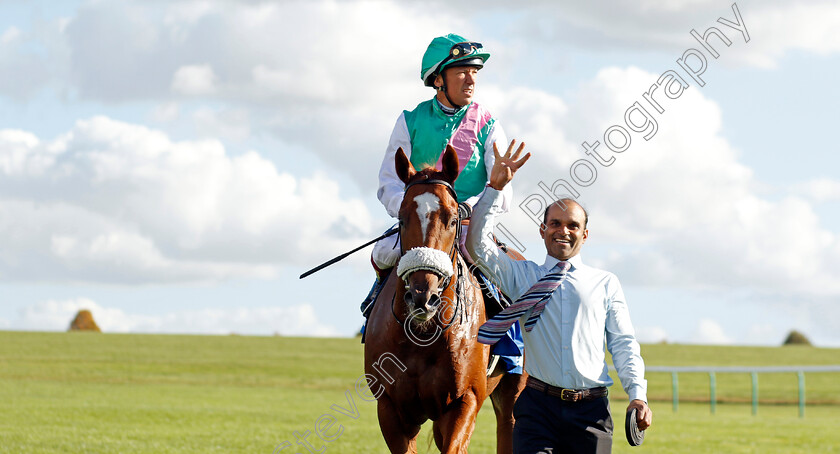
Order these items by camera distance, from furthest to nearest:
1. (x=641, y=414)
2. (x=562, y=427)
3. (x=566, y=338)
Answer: (x=566, y=338) < (x=562, y=427) < (x=641, y=414)

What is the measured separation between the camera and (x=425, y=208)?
5129 millimetres

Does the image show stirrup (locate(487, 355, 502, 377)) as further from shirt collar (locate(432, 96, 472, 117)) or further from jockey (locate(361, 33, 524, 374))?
shirt collar (locate(432, 96, 472, 117))

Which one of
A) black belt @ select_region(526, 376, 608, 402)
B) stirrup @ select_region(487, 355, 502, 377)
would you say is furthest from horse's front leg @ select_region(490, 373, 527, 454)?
black belt @ select_region(526, 376, 608, 402)

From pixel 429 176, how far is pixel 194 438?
9.99m

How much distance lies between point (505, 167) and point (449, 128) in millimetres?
1217

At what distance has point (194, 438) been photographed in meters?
14.0

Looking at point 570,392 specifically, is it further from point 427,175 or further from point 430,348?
point 427,175

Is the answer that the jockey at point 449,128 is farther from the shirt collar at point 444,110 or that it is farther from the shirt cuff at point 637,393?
the shirt cuff at point 637,393

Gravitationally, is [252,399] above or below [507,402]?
above

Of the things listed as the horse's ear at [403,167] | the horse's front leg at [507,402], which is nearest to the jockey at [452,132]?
the horse's front leg at [507,402]

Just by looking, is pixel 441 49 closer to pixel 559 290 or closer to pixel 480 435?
pixel 559 290

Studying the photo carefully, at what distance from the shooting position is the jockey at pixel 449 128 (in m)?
6.18

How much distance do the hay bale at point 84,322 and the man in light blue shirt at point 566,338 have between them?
52.9 metres

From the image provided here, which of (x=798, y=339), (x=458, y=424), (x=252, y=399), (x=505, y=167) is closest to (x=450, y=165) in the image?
(x=505, y=167)
